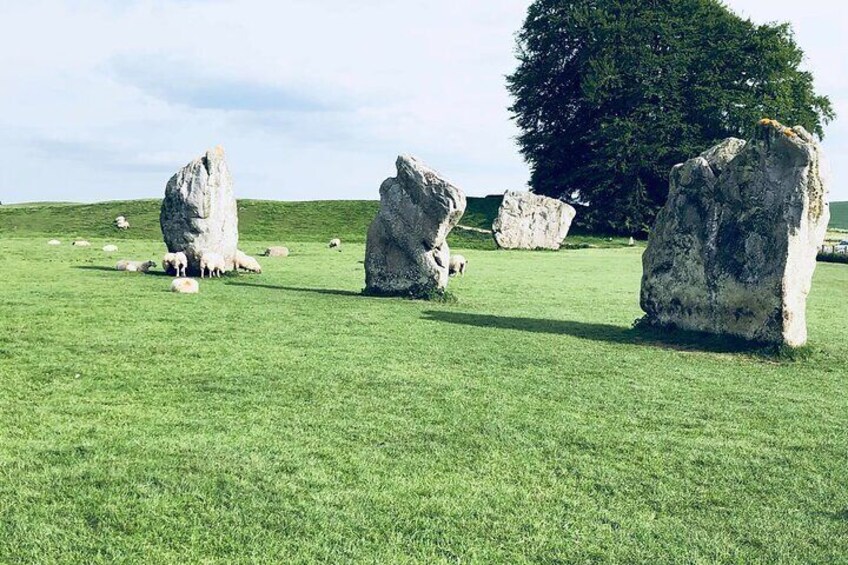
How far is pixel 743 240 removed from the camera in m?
11.5

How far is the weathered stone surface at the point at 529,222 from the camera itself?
120ft

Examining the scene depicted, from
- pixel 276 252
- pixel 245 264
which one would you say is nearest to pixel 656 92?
pixel 276 252

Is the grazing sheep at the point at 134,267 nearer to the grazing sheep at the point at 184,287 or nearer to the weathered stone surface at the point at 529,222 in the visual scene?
the grazing sheep at the point at 184,287

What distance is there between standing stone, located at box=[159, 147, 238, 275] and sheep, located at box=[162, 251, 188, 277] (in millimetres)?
264

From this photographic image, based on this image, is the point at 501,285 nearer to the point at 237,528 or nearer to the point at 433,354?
the point at 433,354

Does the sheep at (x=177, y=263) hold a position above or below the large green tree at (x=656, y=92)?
below

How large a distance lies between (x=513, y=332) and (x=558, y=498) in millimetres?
7032

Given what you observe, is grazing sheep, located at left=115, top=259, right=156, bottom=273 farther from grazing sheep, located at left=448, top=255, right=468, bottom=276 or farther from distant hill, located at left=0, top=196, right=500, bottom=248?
distant hill, located at left=0, top=196, right=500, bottom=248

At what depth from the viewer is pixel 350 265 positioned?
2477cm

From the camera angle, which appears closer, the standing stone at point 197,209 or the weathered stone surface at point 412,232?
the weathered stone surface at point 412,232

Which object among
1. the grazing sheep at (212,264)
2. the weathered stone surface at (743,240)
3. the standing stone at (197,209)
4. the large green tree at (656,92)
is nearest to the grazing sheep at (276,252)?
the standing stone at (197,209)

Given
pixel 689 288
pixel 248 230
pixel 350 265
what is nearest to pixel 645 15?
pixel 248 230

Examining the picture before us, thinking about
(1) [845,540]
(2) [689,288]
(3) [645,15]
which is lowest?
(1) [845,540]

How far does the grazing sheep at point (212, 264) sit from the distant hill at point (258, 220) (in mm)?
16842
